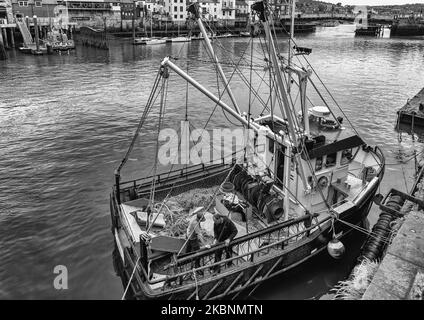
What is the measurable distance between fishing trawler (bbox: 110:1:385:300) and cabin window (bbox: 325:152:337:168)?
0.15ft

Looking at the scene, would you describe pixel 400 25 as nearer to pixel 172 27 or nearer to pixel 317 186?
pixel 172 27

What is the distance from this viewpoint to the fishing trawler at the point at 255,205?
10406mm

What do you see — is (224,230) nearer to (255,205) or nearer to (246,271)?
(246,271)

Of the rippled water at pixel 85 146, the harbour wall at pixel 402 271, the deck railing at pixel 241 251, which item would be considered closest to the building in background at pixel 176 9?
the rippled water at pixel 85 146

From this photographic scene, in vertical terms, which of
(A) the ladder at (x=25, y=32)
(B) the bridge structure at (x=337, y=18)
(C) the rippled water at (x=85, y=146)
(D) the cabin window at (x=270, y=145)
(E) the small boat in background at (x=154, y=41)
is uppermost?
(B) the bridge structure at (x=337, y=18)

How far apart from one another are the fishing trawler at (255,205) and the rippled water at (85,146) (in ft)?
4.65

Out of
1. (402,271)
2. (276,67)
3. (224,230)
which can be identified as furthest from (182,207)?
(402,271)

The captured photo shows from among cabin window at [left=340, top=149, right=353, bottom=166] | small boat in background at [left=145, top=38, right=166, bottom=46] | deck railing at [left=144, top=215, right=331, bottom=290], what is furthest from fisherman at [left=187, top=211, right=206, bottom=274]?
small boat in background at [left=145, top=38, right=166, bottom=46]

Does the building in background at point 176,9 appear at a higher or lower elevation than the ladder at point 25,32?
higher

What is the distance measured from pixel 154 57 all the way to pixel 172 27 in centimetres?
3774

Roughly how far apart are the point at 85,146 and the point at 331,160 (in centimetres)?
1759

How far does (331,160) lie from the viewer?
13391 millimetres

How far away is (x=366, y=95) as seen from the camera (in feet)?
132

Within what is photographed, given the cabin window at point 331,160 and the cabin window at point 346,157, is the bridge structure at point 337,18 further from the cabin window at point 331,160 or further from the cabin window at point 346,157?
the cabin window at point 331,160
